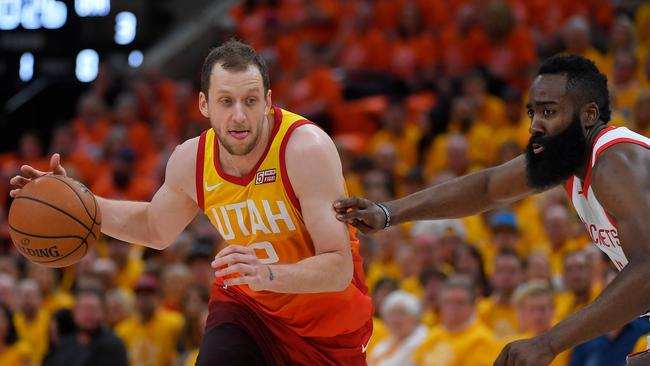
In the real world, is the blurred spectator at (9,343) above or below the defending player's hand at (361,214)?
above

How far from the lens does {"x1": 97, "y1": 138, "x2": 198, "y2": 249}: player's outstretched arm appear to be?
5.16 metres

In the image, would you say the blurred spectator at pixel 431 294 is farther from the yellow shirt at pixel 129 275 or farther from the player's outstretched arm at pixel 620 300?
the player's outstretched arm at pixel 620 300

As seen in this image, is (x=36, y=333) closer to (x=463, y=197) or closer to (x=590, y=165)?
(x=463, y=197)

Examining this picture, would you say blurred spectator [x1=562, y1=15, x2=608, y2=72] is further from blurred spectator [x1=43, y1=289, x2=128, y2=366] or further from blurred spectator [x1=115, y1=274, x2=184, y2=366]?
blurred spectator [x1=43, y1=289, x2=128, y2=366]

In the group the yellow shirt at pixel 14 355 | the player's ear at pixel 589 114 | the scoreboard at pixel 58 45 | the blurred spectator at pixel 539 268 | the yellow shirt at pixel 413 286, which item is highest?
the scoreboard at pixel 58 45

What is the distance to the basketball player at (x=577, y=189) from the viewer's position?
13.1 ft

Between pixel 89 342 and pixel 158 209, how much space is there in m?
3.88

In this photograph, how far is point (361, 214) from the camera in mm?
4828

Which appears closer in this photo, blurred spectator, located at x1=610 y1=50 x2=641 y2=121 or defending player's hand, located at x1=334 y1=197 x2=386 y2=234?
defending player's hand, located at x1=334 y1=197 x2=386 y2=234

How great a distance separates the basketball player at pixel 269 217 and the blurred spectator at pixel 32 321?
15.8 ft

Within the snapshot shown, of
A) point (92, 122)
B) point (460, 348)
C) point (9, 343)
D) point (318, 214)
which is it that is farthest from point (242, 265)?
point (92, 122)

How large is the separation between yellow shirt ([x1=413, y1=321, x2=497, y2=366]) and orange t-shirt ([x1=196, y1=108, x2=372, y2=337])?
8.72ft

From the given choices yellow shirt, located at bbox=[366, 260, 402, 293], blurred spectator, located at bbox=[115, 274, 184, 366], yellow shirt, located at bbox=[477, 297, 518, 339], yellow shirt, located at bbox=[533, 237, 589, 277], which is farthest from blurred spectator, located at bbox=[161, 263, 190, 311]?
yellow shirt, located at bbox=[533, 237, 589, 277]

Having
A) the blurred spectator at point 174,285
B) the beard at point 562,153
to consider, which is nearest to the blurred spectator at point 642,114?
the blurred spectator at point 174,285
